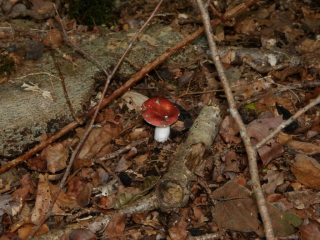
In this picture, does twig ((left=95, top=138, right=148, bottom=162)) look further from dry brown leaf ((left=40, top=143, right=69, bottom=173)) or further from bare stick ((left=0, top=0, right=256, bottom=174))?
bare stick ((left=0, top=0, right=256, bottom=174))

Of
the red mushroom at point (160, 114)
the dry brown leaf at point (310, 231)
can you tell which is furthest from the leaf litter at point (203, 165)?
the red mushroom at point (160, 114)

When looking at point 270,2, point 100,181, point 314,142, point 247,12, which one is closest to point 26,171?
point 100,181

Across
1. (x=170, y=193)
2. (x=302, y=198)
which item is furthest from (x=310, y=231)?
(x=170, y=193)

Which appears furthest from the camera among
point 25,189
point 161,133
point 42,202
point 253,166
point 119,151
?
point 161,133

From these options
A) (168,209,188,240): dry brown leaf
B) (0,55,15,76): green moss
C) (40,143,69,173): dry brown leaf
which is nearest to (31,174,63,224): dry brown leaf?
(40,143,69,173): dry brown leaf

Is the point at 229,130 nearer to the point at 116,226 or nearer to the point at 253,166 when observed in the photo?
the point at 253,166

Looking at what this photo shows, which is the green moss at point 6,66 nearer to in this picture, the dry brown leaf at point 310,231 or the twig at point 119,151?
the twig at point 119,151
